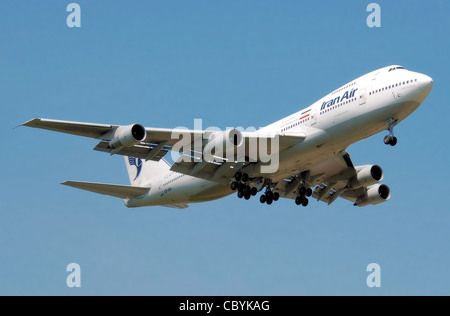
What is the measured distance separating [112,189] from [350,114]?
16.8m

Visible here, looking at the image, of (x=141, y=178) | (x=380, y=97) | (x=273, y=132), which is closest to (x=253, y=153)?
(x=273, y=132)

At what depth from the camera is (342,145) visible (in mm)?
39250

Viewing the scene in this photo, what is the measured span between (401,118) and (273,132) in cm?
753

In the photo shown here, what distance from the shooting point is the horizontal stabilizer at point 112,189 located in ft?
146

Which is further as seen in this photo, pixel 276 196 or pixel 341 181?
pixel 341 181

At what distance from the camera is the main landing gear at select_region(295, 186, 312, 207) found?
45500mm

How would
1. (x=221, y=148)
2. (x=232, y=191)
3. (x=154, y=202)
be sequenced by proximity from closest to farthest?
(x=221, y=148) → (x=232, y=191) → (x=154, y=202)

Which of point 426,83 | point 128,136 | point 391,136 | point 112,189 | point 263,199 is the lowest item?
point 263,199

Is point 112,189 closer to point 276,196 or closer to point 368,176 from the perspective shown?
point 276,196

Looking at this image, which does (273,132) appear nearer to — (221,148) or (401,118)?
(221,148)

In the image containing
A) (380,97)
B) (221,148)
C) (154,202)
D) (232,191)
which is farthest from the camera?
(154,202)

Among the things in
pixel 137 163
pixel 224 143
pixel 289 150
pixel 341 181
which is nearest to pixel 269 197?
pixel 341 181

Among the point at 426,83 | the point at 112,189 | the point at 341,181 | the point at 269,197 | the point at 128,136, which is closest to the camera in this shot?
the point at 426,83

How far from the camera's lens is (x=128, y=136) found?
38.0 metres
